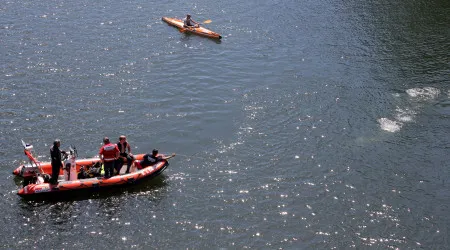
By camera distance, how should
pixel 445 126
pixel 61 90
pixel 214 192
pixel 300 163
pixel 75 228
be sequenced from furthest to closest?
pixel 61 90
pixel 445 126
pixel 300 163
pixel 214 192
pixel 75 228

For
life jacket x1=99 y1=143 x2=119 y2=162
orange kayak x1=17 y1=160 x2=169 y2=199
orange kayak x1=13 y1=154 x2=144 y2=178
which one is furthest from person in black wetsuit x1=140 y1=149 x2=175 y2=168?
life jacket x1=99 y1=143 x2=119 y2=162

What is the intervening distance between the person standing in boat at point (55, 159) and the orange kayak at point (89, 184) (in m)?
0.34

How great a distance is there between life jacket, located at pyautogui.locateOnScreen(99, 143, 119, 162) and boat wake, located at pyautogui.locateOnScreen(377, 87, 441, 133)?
15.8m

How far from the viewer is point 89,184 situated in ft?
85.0

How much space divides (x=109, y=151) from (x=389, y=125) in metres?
16.6

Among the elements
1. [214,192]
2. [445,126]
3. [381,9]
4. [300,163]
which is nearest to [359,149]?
[300,163]

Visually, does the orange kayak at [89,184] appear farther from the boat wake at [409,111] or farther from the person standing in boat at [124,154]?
the boat wake at [409,111]

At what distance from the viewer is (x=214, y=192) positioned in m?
26.6

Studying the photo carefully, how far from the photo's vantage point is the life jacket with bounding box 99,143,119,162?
1009 inches

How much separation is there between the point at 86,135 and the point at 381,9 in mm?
32127

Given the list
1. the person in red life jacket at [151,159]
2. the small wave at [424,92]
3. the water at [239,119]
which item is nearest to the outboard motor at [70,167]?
the water at [239,119]

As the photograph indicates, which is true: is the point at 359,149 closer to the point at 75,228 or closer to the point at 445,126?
the point at 445,126

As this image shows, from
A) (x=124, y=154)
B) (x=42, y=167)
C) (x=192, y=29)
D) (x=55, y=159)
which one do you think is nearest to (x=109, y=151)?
(x=124, y=154)

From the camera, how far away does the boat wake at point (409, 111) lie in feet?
106
